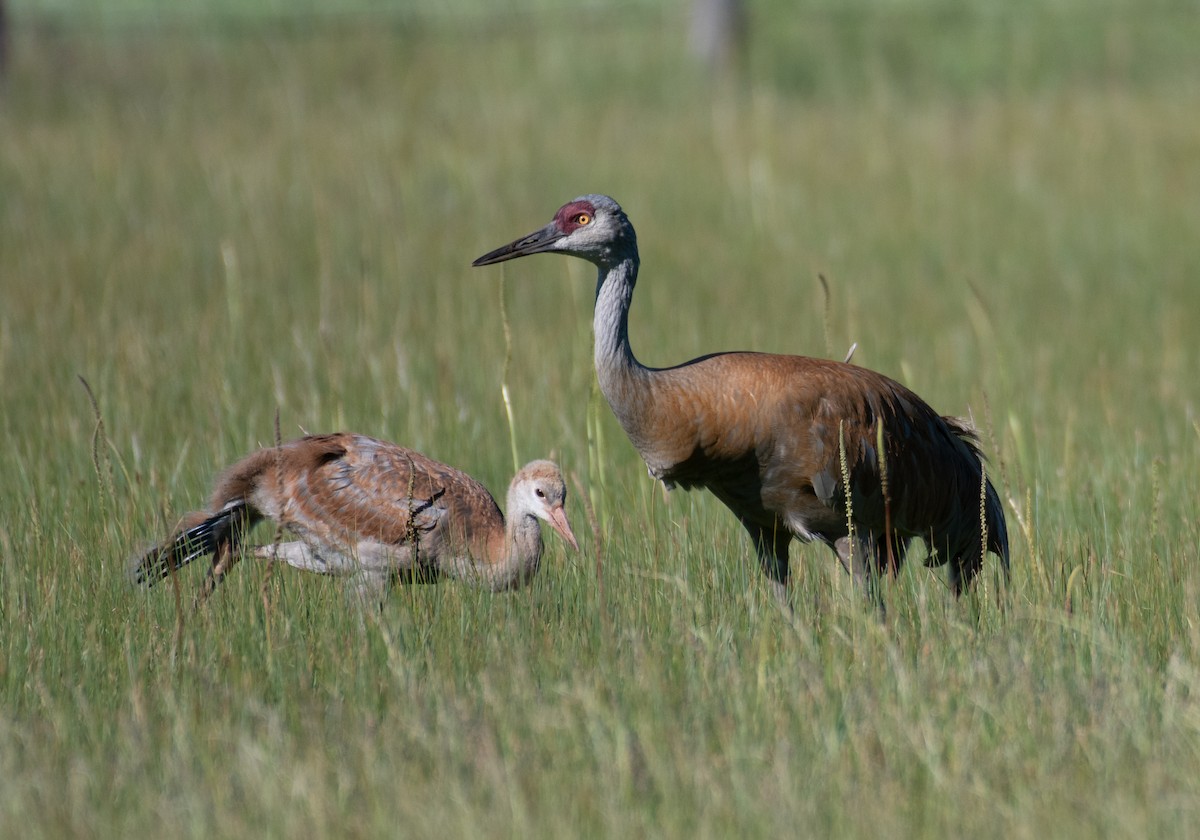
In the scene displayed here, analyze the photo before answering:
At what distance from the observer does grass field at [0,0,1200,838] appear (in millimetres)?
3676

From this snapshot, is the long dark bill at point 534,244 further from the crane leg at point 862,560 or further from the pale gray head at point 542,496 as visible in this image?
the crane leg at point 862,560

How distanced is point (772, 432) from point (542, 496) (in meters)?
0.82

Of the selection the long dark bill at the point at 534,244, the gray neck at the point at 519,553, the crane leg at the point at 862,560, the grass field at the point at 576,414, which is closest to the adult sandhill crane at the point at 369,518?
the gray neck at the point at 519,553

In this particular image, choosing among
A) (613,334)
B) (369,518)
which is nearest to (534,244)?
(613,334)

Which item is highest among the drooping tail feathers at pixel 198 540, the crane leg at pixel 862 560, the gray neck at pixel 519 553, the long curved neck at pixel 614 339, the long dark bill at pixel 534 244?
the long dark bill at pixel 534 244

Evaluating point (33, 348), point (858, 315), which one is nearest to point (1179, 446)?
point (858, 315)

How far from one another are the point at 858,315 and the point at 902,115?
5258 millimetres

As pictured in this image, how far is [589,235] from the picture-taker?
5.05m

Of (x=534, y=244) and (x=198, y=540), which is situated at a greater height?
(x=534, y=244)

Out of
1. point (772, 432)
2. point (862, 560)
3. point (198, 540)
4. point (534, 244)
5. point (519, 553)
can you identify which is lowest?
point (862, 560)

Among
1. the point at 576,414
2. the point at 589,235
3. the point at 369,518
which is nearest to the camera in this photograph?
the point at 589,235

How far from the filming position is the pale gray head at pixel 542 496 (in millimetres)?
5203

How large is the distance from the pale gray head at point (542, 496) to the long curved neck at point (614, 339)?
1.34ft

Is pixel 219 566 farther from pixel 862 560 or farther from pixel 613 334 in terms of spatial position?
pixel 862 560
